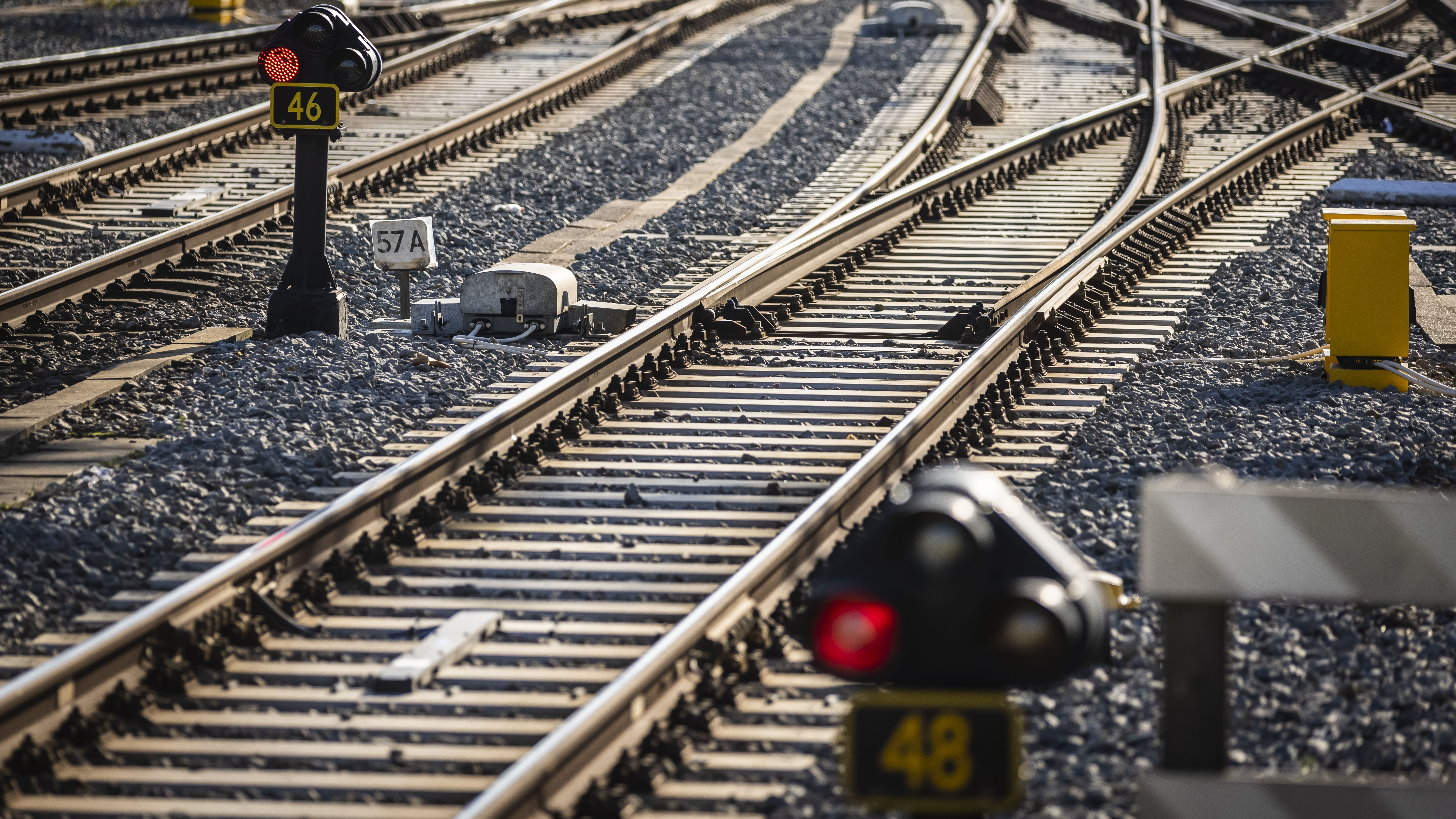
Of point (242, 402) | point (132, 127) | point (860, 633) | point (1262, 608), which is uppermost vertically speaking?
point (132, 127)

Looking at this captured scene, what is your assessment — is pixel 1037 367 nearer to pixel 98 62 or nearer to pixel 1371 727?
pixel 1371 727

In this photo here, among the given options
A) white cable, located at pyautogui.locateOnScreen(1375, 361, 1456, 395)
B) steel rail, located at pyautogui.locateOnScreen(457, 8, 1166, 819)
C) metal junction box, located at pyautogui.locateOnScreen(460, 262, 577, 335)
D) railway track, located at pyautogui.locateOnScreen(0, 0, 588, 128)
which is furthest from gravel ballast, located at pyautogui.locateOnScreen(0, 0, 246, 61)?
white cable, located at pyautogui.locateOnScreen(1375, 361, 1456, 395)

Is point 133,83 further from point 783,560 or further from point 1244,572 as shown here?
point 1244,572

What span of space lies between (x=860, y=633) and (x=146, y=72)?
19090mm

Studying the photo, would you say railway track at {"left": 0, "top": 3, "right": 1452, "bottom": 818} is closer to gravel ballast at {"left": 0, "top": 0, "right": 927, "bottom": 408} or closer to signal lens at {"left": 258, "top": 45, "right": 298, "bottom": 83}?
gravel ballast at {"left": 0, "top": 0, "right": 927, "bottom": 408}

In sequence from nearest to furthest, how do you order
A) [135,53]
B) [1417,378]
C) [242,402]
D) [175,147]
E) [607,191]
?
[242,402], [1417,378], [607,191], [175,147], [135,53]

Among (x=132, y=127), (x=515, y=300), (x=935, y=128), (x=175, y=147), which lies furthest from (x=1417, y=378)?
(x=132, y=127)

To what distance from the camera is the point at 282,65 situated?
9836 millimetres

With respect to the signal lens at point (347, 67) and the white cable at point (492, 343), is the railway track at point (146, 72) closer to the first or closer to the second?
the signal lens at point (347, 67)

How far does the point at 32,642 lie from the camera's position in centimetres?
582

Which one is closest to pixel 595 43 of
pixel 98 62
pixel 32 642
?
pixel 98 62

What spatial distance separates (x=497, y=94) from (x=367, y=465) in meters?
13.0

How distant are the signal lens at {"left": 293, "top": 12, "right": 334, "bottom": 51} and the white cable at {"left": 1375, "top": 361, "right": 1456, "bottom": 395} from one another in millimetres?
6456

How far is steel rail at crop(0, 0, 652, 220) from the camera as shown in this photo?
538 inches
